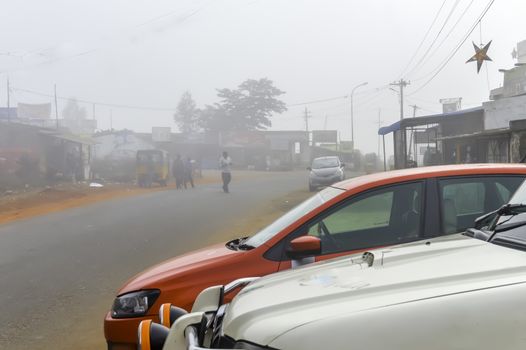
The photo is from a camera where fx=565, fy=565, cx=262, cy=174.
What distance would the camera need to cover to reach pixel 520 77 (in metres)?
21.0

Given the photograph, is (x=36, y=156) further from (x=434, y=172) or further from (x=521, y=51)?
(x=434, y=172)

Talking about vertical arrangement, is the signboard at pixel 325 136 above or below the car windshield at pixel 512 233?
above

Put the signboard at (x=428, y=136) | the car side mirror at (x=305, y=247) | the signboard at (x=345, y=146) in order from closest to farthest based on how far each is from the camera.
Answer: the car side mirror at (x=305, y=247), the signboard at (x=428, y=136), the signboard at (x=345, y=146)

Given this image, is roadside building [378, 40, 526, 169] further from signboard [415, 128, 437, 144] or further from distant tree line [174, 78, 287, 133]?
distant tree line [174, 78, 287, 133]

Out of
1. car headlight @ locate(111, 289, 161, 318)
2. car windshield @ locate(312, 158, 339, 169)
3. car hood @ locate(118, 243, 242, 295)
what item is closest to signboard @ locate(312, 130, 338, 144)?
car windshield @ locate(312, 158, 339, 169)

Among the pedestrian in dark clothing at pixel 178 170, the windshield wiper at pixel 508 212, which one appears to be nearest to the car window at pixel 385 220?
the windshield wiper at pixel 508 212

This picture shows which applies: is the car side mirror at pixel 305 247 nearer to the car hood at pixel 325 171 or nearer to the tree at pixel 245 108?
the car hood at pixel 325 171

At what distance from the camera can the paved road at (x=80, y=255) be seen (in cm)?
593

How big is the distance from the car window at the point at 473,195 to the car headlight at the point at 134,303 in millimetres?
2126

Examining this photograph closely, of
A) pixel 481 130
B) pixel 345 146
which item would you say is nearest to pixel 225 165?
pixel 481 130

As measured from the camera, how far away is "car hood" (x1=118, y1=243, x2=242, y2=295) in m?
3.82

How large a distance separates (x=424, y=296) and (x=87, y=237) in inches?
437

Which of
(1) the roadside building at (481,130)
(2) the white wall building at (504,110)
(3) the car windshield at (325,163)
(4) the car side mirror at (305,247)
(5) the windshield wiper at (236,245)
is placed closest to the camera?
(4) the car side mirror at (305,247)

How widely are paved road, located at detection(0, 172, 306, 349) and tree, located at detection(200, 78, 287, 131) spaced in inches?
2361
